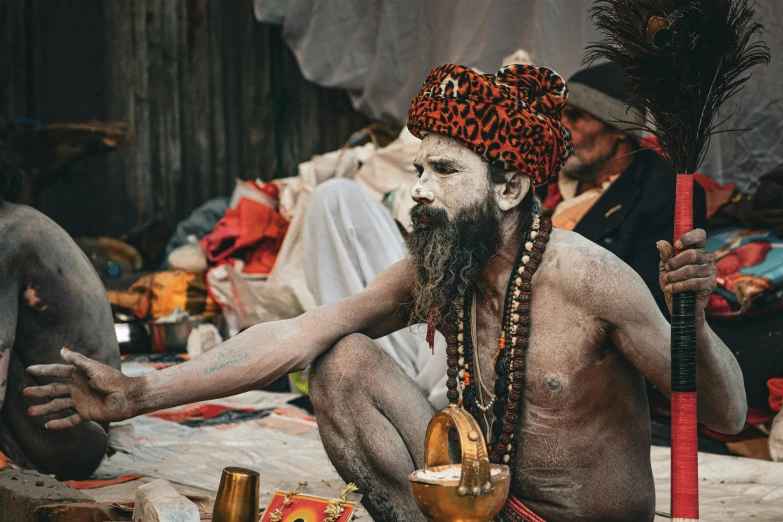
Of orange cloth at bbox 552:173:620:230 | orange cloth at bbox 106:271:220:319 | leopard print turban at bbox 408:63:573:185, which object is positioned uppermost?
leopard print turban at bbox 408:63:573:185

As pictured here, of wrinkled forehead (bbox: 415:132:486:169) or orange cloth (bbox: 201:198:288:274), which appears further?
orange cloth (bbox: 201:198:288:274)

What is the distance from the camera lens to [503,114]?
2.74 m

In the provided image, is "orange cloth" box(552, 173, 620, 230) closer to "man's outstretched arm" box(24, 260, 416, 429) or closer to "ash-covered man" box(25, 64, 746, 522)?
"man's outstretched arm" box(24, 260, 416, 429)

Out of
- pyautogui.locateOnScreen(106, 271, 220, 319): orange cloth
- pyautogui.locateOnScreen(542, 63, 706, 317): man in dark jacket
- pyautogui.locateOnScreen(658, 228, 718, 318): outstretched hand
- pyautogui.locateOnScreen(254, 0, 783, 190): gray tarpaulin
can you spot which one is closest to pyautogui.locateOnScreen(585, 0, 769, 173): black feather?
pyautogui.locateOnScreen(658, 228, 718, 318): outstretched hand

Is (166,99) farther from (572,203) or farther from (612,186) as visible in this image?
(612,186)

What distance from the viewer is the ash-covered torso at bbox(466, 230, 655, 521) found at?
8.76ft

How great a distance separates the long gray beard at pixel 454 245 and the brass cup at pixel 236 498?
2.56ft

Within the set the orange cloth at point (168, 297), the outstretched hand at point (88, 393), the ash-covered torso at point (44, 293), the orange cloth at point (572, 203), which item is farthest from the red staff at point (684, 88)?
the orange cloth at point (168, 297)

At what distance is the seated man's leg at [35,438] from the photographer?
3621 mm

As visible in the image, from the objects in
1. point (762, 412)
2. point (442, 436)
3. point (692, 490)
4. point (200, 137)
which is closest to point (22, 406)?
point (442, 436)

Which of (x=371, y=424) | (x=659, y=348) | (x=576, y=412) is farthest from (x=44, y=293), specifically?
(x=659, y=348)

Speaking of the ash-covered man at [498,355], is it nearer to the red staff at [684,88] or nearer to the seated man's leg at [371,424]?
the seated man's leg at [371,424]

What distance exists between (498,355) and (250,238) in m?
5.12

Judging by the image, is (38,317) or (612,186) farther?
(612,186)
